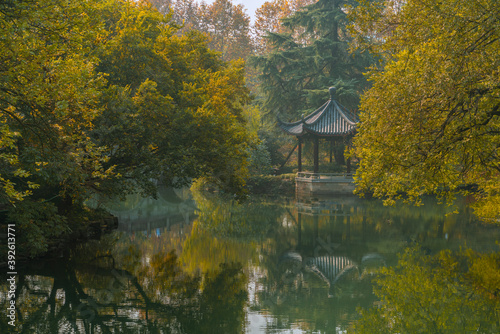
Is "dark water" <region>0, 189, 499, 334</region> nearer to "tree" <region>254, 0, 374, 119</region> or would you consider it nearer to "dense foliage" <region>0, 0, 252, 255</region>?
"dense foliage" <region>0, 0, 252, 255</region>

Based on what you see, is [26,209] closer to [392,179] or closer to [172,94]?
[172,94]

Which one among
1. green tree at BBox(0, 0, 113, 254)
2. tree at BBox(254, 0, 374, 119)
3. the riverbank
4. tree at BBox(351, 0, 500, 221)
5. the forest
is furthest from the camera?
tree at BBox(254, 0, 374, 119)

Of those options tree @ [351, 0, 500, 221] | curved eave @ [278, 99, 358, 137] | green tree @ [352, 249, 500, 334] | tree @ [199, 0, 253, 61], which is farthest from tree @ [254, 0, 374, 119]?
tree @ [351, 0, 500, 221]

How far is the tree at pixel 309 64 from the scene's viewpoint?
37750mm

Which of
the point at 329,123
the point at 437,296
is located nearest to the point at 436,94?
the point at 437,296

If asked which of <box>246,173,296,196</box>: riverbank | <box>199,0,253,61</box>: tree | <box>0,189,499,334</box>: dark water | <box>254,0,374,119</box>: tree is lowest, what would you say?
<box>0,189,499,334</box>: dark water

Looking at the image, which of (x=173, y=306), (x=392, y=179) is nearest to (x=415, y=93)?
(x=392, y=179)

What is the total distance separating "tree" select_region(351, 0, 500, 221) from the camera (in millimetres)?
8445

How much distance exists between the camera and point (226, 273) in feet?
37.3

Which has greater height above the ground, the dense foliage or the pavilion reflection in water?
the dense foliage

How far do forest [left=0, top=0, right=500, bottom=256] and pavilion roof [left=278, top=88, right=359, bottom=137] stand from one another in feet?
39.0

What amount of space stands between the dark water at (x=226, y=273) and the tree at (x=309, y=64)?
18.7 metres

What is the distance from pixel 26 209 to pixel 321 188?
22.1 m

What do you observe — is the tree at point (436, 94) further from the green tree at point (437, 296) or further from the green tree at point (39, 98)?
the green tree at point (39, 98)
